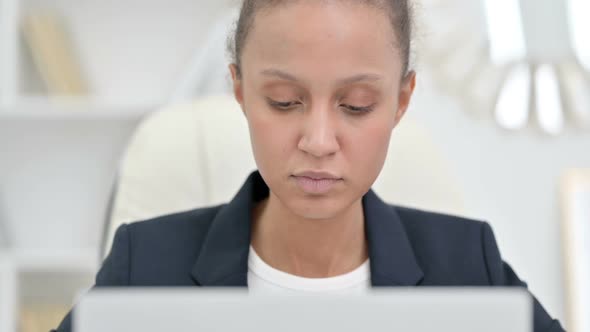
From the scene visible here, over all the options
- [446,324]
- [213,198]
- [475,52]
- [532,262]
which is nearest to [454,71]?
[475,52]

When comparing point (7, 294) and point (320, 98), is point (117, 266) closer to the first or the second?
point (320, 98)

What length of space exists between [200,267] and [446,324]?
2.23ft

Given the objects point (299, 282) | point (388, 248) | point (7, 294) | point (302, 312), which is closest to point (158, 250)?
point (299, 282)

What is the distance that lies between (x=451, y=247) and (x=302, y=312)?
0.75 metres

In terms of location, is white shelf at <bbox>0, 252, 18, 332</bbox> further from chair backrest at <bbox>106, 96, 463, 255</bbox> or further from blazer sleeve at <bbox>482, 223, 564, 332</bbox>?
blazer sleeve at <bbox>482, 223, 564, 332</bbox>

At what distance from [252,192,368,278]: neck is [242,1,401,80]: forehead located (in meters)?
0.24

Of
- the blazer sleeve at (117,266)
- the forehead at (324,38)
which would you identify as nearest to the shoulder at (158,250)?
the blazer sleeve at (117,266)

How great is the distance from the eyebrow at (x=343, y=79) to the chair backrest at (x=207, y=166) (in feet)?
1.89

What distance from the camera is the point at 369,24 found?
1007 millimetres

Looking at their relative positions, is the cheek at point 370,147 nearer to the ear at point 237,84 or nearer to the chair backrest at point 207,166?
the ear at point 237,84

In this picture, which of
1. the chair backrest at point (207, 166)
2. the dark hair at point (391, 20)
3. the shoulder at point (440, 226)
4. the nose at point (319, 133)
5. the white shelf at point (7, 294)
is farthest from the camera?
the white shelf at point (7, 294)

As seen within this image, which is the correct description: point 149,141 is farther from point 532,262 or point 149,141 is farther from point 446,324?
point 532,262

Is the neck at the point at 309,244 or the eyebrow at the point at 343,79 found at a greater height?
the eyebrow at the point at 343,79

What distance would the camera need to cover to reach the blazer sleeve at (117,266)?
3.96ft
